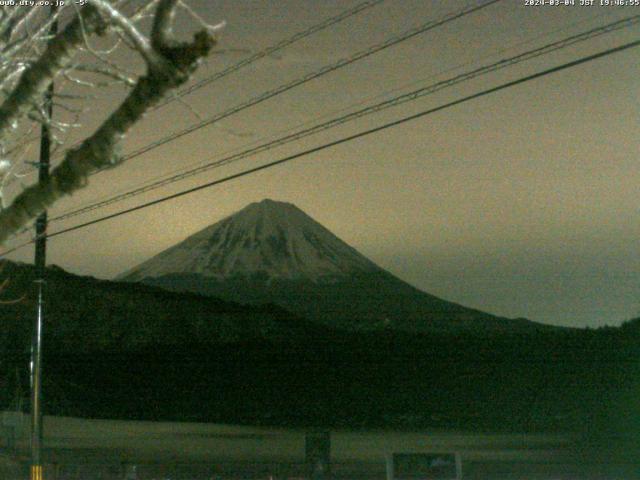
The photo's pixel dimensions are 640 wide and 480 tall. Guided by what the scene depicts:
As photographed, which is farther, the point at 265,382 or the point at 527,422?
the point at 265,382

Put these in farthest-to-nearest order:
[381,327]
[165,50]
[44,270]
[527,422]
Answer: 1. [381,327]
2. [527,422]
3. [44,270]
4. [165,50]

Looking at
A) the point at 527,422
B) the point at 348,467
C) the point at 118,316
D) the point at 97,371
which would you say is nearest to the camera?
the point at 348,467

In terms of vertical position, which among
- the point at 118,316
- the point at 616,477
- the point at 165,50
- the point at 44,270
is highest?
the point at 118,316

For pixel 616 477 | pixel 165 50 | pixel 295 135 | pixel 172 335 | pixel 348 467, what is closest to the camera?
pixel 165 50

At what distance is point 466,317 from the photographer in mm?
91938

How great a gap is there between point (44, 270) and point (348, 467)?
62.6 feet

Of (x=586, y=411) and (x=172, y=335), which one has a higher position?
(x=172, y=335)

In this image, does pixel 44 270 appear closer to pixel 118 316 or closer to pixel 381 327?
pixel 118 316

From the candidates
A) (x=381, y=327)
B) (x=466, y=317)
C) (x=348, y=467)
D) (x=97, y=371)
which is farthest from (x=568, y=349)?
(x=466, y=317)

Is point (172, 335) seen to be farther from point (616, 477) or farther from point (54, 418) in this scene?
point (616, 477)

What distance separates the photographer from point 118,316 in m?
60.1

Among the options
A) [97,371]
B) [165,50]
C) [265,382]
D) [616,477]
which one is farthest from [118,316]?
[165,50]

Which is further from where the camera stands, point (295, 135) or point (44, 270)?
point (44, 270)

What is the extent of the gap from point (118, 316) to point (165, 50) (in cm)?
5784
